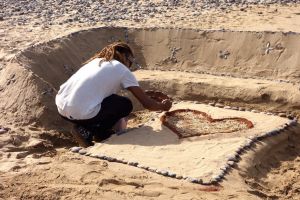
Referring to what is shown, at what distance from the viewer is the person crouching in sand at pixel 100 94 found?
5180 mm

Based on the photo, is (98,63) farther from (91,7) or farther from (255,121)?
(91,7)

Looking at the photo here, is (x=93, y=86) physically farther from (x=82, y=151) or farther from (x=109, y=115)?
(x=82, y=151)

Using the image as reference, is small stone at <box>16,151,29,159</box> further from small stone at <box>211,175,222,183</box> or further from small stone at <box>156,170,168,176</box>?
small stone at <box>211,175,222,183</box>

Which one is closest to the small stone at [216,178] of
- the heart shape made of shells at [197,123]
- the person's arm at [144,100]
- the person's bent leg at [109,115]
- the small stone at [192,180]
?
the small stone at [192,180]

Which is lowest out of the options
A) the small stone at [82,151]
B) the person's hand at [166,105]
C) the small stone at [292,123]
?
the small stone at [292,123]

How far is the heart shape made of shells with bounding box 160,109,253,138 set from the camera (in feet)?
18.4

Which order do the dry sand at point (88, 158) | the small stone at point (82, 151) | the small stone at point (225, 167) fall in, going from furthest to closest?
the small stone at point (82, 151) → the small stone at point (225, 167) → the dry sand at point (88, 158)

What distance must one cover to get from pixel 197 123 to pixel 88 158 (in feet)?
5.22

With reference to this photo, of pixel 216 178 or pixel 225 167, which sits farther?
pixel 225 167

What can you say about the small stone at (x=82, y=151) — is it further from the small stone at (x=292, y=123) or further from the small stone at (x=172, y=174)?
the small stone at (x=292, y=123)

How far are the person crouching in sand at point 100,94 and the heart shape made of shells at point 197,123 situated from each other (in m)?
0.38

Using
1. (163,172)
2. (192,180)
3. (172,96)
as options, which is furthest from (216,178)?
(172,96)

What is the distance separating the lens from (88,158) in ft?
15.9

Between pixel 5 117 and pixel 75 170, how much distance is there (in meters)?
2.21
